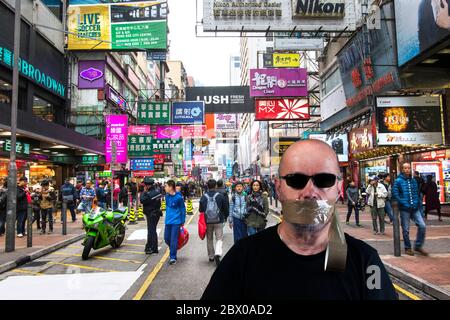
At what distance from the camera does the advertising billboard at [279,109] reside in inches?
1080

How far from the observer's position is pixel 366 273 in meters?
1.60

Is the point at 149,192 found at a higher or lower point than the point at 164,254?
higher

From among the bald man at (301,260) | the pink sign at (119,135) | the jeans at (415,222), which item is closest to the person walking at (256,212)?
the jeans at (415,222)

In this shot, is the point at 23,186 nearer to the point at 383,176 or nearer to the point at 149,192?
the point at 149,192

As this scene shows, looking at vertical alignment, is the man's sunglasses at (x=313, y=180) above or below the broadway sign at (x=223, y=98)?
below

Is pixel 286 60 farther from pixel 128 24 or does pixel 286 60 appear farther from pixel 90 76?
pixel 90 76

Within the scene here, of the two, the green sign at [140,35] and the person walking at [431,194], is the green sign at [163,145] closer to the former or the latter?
the green sign at [140,35]

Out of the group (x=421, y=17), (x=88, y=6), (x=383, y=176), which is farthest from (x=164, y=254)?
(x=88, y=6)

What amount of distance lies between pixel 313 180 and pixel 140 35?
23.3 metres

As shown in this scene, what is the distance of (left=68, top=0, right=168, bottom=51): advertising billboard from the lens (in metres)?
22.7

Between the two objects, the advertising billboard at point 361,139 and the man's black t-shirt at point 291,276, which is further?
the advertising billboard at point 361,139

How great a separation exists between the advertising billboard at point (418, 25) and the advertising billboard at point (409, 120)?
190 centimetres

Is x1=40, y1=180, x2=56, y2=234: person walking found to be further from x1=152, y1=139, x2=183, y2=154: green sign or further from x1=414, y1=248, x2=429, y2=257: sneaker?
x1=152, y1=139, x2=183, y2=154: green sign
